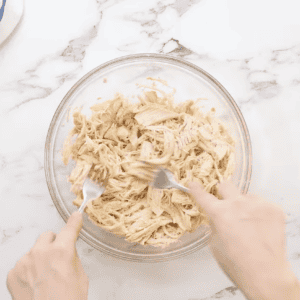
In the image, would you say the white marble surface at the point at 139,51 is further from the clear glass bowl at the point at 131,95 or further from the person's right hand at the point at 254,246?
the person's right hand at the point at 254,246

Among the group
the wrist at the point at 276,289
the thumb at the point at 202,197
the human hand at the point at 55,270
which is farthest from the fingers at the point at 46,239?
the wrist at the point at 276,289

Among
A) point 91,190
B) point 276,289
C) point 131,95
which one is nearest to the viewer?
point 276,289

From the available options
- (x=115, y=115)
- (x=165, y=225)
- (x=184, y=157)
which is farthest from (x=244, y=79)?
(x=165, y=225)

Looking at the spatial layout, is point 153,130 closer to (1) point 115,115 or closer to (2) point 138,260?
(1) point 115,115

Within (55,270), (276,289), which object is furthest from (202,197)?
(55,270)

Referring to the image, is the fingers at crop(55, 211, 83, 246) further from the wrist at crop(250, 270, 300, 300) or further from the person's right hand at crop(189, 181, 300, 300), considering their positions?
the wrist at crop(250, 270, 300, 300)

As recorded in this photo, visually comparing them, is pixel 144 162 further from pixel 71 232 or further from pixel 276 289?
pixel 276 289
